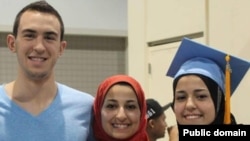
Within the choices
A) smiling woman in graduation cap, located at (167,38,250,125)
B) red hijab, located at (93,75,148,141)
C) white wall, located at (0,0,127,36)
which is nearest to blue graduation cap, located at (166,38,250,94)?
smiling woman in graduation cap, located at (167,38,250,125)

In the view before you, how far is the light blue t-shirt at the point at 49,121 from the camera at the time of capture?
1.34 metres

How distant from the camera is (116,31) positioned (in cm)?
357

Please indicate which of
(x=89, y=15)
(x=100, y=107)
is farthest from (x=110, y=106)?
(x=89, y=15)

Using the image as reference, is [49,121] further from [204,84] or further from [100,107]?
[204,84]

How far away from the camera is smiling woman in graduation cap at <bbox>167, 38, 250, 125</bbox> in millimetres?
1362

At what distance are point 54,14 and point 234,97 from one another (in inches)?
39.4

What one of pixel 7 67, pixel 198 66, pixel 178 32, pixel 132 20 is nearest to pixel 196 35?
pixel 178 32

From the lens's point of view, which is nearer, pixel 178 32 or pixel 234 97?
pixel 234 97

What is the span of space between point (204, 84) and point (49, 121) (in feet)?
1.56

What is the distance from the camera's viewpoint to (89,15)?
3.52 meters

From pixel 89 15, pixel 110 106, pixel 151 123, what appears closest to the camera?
pixel 110 106

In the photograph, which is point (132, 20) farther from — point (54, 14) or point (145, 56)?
point (54, 14)

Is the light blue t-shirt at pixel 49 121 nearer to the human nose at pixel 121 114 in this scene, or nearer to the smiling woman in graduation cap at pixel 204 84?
the human nose at pixel 121 114

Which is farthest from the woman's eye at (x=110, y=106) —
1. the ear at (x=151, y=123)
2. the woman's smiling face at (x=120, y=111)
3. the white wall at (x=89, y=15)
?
the white wall at (x=89, y=15)
